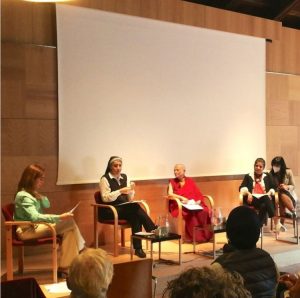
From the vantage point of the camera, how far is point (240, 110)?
6727mm

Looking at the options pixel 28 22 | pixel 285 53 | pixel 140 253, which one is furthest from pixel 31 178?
pixel 285 53

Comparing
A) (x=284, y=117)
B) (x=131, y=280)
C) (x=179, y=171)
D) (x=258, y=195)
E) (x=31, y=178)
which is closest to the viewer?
(x=131, y=280)

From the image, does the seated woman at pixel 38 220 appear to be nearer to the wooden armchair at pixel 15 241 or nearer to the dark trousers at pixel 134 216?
the wooden armchair at pixel 15 241

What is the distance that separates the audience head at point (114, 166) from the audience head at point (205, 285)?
12.2ft

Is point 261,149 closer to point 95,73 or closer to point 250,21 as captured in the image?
point 250,21

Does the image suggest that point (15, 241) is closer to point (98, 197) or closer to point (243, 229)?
point (98, 197)

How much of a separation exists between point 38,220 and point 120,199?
122cm

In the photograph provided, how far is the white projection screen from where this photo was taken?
17.2ft

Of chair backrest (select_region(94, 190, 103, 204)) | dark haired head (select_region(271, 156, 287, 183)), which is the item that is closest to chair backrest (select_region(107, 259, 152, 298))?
chair backrest (select_region(94, 190, 103, 204))

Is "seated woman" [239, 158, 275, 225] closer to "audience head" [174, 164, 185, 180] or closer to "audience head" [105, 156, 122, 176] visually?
"audience head" [174, 164, 185, 180]

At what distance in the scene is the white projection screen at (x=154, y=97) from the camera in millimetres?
5246

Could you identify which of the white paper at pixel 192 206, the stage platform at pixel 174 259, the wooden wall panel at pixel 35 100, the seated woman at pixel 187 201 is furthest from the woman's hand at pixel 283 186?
the wooden wall panel at pixel 35 100

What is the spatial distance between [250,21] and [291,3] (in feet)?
3.50

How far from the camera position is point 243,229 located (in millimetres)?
2348
